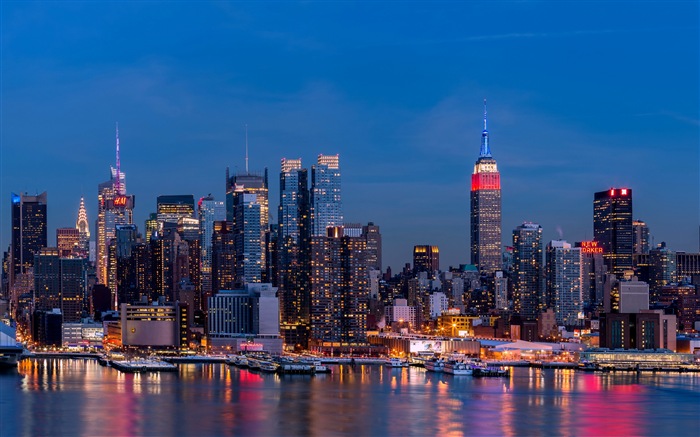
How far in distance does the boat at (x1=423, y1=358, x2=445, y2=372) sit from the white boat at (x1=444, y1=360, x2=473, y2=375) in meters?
2.30

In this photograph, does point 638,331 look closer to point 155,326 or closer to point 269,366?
point 269,366

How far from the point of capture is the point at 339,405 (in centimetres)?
5856

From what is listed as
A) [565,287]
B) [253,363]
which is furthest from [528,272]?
[253,363]

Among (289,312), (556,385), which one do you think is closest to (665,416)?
(556,385)

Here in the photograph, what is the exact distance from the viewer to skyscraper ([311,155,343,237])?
149 meters

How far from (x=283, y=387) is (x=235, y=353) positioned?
4529cm

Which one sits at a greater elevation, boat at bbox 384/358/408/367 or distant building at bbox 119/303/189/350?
distant building at bbox 119/303/189/350

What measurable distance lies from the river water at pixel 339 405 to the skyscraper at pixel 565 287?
2329 inches

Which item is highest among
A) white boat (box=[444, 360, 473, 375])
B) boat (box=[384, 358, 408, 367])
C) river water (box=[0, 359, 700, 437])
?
river water (box=[0, 359, 700, 437])

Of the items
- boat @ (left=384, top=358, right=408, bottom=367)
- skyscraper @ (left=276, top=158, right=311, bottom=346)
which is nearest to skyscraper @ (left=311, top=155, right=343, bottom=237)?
skyscraper @ (left=276, top=158, right=311, bottom=346)

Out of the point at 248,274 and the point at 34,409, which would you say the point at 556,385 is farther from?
the point at 248,274

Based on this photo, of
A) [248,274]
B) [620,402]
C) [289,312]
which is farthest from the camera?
[248,274]

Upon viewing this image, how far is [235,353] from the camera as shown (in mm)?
115688

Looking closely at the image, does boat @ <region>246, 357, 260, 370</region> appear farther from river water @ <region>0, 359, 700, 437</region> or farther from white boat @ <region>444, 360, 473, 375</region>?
white boat @ <region>444, 360, 473, 375</region>
